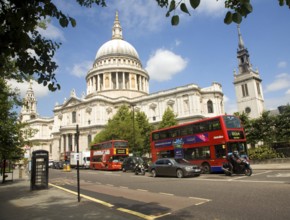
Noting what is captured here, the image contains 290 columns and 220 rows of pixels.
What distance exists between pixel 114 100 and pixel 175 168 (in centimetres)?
5529

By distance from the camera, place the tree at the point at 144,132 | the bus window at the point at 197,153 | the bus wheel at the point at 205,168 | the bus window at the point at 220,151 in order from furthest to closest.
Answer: the tree at the point at 144,132 < the bus window at the point at 197,153 < the bus wheel at the point at 205,168 < the bus window at the point at 220,151

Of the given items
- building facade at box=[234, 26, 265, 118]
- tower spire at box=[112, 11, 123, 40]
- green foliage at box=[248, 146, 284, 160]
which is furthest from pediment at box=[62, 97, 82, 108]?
green foliage at box=[248, 146, 284, 160]

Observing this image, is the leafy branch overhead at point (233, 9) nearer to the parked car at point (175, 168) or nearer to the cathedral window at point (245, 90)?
the parked car at point (175, 168)

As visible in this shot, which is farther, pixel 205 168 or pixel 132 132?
pixel 132 132

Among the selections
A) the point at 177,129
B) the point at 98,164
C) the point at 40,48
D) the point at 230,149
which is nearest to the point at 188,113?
the point at 98,164

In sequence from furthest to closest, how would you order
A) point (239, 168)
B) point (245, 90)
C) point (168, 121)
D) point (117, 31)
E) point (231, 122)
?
point (117, 31) < point (245, 90) < point (168, 121) < point (231, 122) < point (239, 168)

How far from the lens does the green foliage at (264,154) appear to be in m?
27.7

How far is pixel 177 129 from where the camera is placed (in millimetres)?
25094

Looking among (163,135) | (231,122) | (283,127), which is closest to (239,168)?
(231,122)

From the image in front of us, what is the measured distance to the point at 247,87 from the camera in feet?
247

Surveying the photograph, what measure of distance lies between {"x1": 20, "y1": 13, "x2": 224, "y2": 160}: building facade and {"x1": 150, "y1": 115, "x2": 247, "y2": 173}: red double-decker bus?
3570 cm

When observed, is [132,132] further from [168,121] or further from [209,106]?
[209,106]

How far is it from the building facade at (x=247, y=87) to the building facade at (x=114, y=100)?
48.2ft

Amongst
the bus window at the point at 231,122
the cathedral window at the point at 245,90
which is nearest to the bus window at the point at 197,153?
the bus window at the point at 231,122
